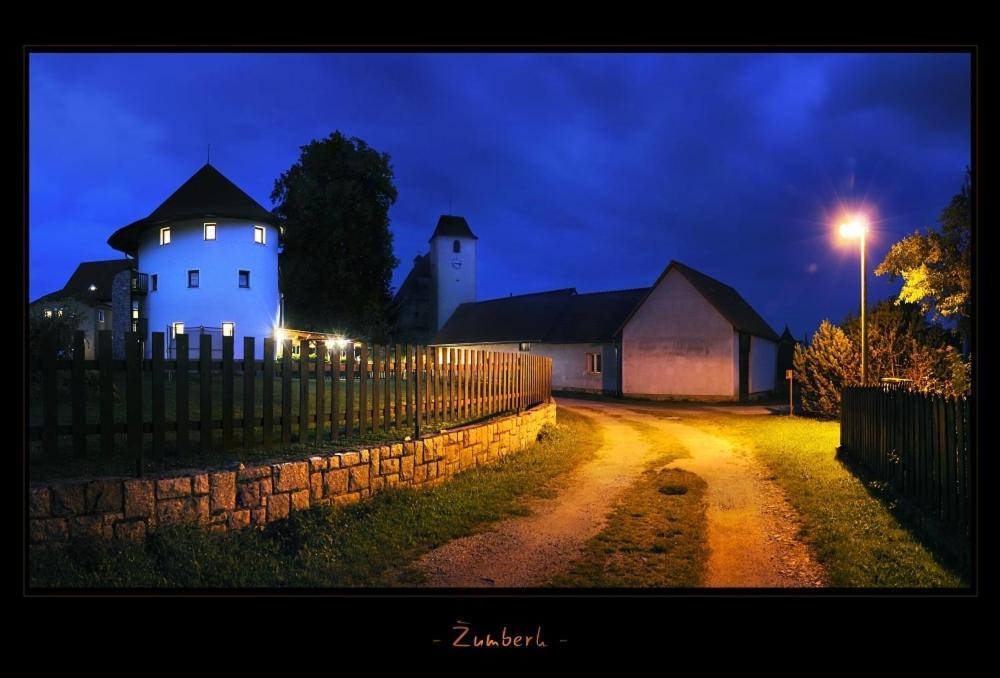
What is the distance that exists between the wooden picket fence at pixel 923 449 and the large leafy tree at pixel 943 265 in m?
5.79

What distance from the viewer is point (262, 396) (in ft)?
24.2

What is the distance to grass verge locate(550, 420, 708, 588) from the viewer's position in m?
4.47

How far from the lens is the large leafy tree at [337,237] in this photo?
32.2 m

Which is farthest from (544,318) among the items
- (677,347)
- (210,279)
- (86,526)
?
(86,526)

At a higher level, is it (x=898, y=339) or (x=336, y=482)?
(x=898, y=339)

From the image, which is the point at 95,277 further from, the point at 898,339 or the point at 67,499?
the point at 898,339

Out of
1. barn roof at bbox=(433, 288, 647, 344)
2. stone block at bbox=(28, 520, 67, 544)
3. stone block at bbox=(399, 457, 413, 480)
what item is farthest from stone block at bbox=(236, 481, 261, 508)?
barn roof at bbox=(433, 288, 647, 344)

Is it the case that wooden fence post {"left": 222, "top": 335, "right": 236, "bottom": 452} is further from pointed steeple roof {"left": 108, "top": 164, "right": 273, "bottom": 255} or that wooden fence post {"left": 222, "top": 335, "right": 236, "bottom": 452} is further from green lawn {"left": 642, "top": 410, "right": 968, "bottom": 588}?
pointed steeple roof {"left": 108, "top": 164, "right": 273, "bottom": 255}

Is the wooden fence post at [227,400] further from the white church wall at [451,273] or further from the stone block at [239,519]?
the white church wall at [451,273]

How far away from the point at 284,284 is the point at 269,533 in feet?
100.0

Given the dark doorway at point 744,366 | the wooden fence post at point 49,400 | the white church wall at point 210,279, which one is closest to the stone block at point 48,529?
the wooden fence post at point 49,400

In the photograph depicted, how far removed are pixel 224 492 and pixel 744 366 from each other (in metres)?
29.0
